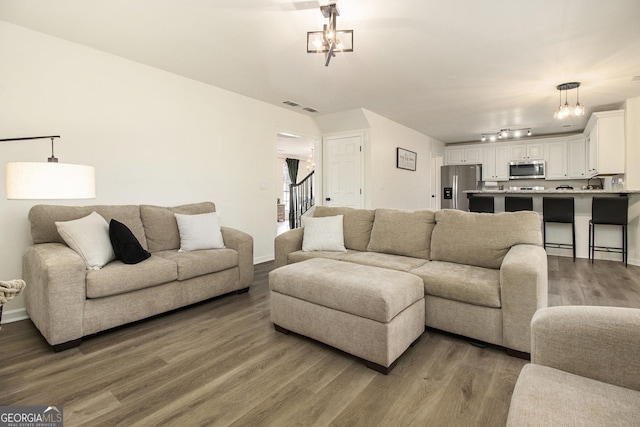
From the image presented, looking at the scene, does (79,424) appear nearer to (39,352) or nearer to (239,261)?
(39,352)

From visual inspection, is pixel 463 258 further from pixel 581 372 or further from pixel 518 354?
pixel 581 372

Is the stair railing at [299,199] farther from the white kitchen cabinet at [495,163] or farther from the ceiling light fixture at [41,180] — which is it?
the ceiling light fixture at [41,180]

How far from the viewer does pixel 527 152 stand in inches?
287

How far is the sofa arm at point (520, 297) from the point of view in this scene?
188cm

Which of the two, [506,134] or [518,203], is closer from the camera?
[518,203]

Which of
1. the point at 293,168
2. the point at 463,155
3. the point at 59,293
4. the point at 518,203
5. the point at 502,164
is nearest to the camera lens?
the point at 59,293

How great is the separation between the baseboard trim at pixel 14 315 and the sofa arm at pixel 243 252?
5.57 feet

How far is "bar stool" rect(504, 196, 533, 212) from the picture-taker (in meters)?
4.91

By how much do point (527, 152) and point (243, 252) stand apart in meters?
7.19

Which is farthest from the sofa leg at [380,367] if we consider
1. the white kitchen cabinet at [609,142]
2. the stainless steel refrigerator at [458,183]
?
the stainless steel refrigerator at [458,183]

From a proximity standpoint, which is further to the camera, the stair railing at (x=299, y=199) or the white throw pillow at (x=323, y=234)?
the stair railing at (x=299, y=199)

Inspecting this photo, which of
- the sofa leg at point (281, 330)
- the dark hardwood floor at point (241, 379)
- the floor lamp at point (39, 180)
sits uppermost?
the floor lamp at point (39, 180)

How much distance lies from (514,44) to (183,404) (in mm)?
3704

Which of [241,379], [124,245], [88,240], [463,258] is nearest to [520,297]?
[463,258]
